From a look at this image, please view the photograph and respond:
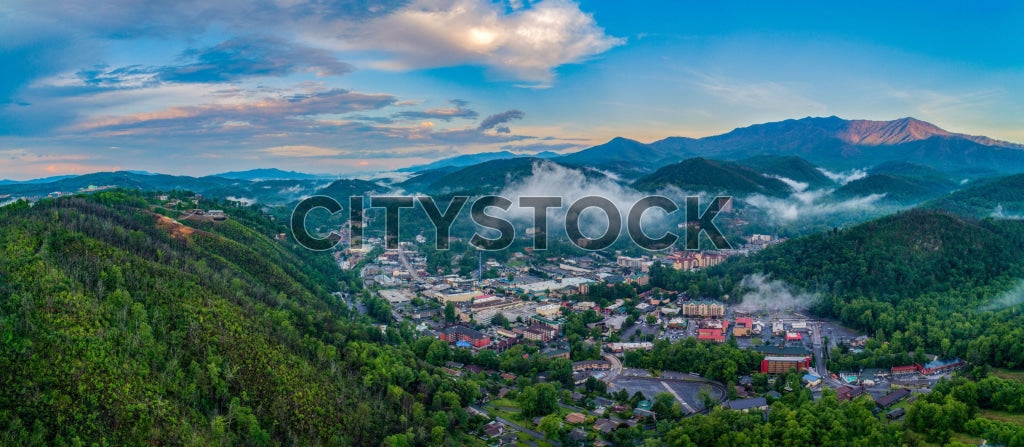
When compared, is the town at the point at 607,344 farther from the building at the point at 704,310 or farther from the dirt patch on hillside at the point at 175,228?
the dirt patch on hillside at the point at 175,228

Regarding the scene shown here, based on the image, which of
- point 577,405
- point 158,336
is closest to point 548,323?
point 577,405

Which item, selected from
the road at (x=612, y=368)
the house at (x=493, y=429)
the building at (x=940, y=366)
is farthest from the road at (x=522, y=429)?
the building at (x=940, y=366)

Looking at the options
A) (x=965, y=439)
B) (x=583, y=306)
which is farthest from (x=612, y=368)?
(x=965, y=439)

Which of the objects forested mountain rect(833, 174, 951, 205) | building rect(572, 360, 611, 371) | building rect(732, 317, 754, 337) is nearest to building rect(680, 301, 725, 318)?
building rect(732, 317, 754, 337)

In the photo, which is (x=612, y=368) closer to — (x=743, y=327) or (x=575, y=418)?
(x=575, y=418)

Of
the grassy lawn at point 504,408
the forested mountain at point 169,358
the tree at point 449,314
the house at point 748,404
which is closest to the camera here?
the forested mountain at point 169,358

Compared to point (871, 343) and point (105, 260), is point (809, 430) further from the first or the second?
point (105, 260)

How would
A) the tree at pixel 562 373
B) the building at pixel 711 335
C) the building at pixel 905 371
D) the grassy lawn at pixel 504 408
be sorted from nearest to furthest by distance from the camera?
the grassy lawn at pixel 504 408 → the building at pixel 905 371 → the tree at pixel 562 373 → the building at pixel 711 335
